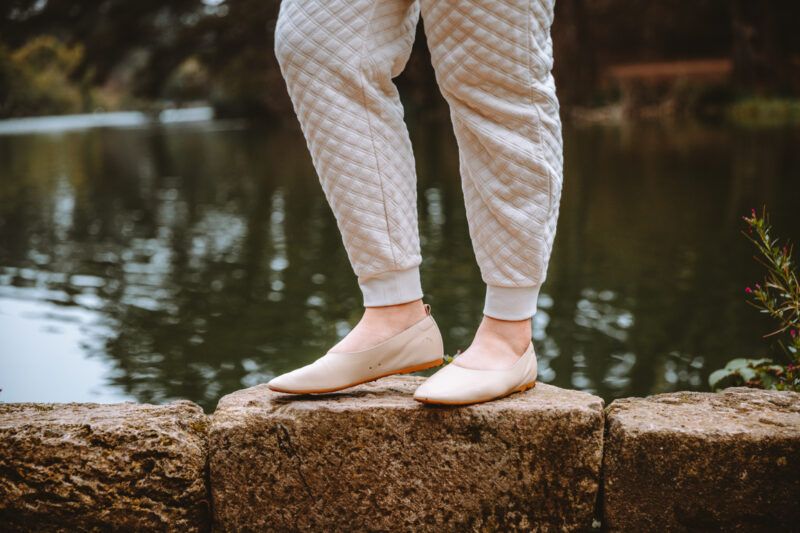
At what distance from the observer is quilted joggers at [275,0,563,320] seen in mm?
1142

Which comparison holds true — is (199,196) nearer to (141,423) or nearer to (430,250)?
(430,250)

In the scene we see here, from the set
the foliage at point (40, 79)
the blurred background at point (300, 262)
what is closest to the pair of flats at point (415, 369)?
the blurred background at point (300, 262)

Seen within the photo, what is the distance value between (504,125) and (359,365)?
41 centimetres

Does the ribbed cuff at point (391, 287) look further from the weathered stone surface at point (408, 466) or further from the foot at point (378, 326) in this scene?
the weathered stone surface at point (408, 466)

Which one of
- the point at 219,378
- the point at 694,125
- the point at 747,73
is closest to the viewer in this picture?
the point at 219,378

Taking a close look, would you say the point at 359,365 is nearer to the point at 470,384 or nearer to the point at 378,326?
the point at 378,326

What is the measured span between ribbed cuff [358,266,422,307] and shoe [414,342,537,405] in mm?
126

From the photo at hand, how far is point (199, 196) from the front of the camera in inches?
345

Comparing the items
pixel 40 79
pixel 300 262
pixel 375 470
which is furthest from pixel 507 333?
pixel 40 79

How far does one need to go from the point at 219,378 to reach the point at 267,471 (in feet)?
6.51

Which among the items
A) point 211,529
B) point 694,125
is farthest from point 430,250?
point 694,125

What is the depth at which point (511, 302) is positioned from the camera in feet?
4.05

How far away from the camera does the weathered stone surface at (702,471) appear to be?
1.13m

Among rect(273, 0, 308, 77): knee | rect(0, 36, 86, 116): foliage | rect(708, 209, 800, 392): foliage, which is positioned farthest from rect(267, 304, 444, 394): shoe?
rect(0, 36, 86, 116): foliage
